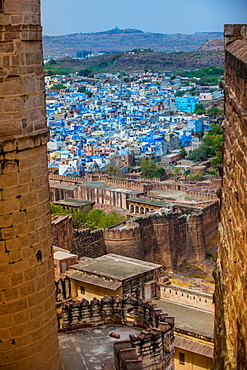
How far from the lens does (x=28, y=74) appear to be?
176 inches

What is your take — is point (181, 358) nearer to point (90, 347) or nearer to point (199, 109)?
point (90, 347)

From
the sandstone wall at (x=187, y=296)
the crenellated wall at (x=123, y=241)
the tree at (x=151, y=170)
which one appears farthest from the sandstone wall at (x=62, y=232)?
the tree at (x=151, y=170)

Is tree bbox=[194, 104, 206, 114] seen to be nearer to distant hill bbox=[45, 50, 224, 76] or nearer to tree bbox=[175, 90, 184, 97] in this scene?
tree bbox=[175, 90, 184, 97]

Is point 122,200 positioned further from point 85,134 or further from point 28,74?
point 85,134

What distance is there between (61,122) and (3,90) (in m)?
59.7

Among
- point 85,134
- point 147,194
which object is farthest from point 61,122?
point 147,194

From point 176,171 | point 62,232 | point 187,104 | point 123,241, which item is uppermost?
point 62,232

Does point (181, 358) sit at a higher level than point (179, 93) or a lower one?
lower

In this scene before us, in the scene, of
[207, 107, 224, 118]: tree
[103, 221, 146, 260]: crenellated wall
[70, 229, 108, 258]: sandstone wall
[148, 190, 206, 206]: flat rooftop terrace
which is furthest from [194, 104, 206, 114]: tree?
[70, 229, 108, 258]: sandstone wall

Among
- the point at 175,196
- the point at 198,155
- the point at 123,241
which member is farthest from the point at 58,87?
the point at 123,241

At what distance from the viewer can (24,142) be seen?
4500 millimetres

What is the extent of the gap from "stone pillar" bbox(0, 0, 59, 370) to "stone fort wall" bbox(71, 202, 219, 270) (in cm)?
1261

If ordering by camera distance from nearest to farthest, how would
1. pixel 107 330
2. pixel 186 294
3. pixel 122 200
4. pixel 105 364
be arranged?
pixel 105 364 → pixel 107 330 → pixel 186 294 → pixel 122 200

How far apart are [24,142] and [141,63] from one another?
462ft
